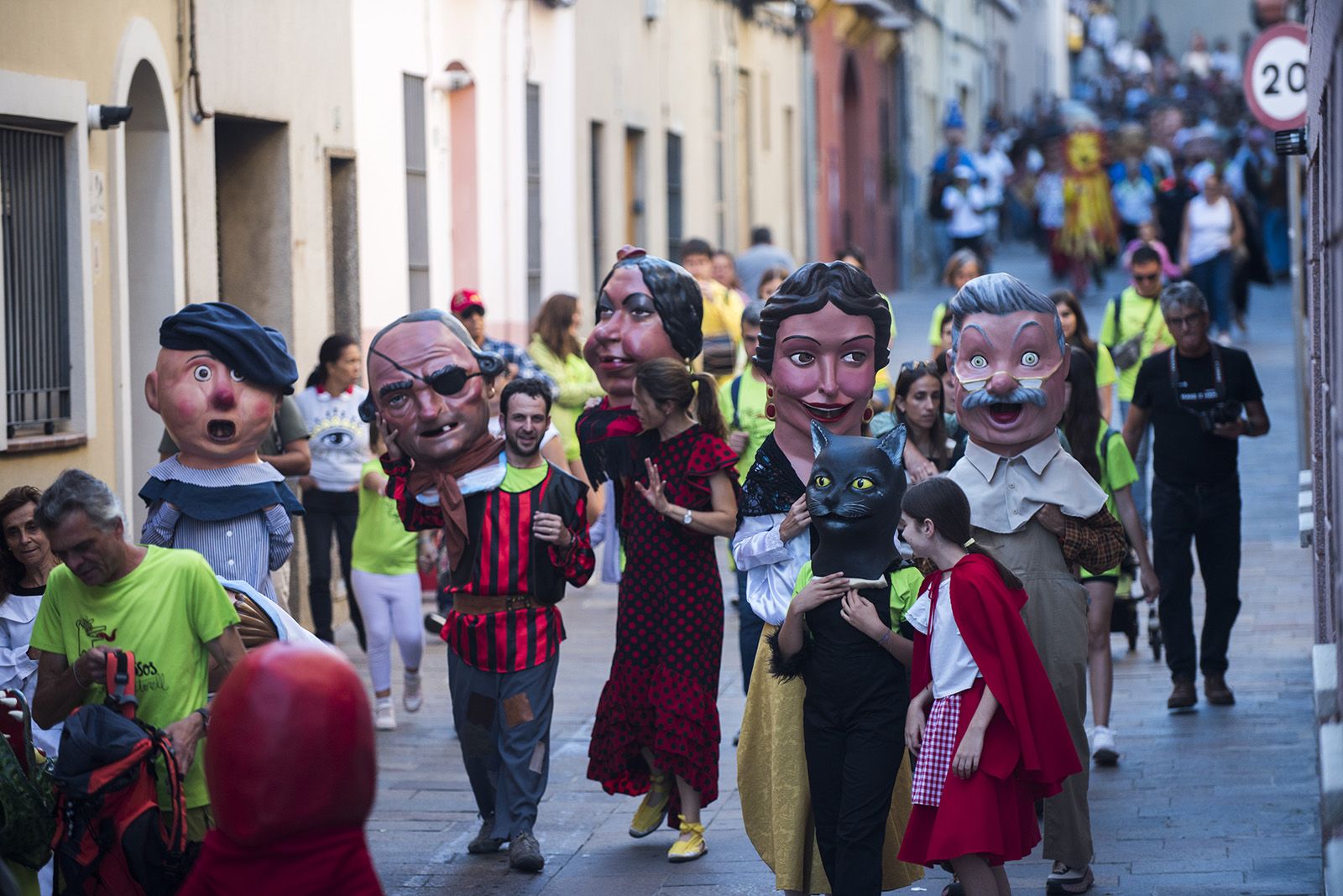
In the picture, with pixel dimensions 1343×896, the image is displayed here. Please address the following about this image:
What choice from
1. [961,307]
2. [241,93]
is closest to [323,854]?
[961,307]

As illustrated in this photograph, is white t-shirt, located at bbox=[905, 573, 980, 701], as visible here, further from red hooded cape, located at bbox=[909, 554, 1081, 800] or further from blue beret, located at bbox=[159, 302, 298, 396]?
blue beret, located at bbox=[159, 302, 298, 396]

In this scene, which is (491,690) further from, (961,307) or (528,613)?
(961,307)

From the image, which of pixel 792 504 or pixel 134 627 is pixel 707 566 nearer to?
pixel 792 504

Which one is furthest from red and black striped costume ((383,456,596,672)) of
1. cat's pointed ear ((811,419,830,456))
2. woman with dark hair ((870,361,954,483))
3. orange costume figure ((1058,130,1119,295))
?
orange costume figure ((1058,130,1119,295))

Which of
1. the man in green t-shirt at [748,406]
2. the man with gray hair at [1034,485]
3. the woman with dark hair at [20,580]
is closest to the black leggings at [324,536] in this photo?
the man in green t-shirt at [748,406]

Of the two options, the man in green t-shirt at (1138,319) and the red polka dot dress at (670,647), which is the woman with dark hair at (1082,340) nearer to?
the man in green t-shirt at (1138,319)

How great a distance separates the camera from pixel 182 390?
6.70m

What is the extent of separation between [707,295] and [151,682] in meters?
8.34

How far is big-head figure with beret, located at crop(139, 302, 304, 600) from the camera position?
671 cm

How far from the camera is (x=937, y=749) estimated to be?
5672mm

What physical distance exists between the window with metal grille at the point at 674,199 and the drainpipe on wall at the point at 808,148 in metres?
6.38

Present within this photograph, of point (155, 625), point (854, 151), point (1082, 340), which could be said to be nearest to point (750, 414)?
point (1082, 340)

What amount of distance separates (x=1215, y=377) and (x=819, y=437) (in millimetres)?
3705

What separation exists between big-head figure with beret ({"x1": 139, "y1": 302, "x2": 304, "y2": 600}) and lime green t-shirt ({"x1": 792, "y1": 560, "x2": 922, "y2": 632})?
189cm
